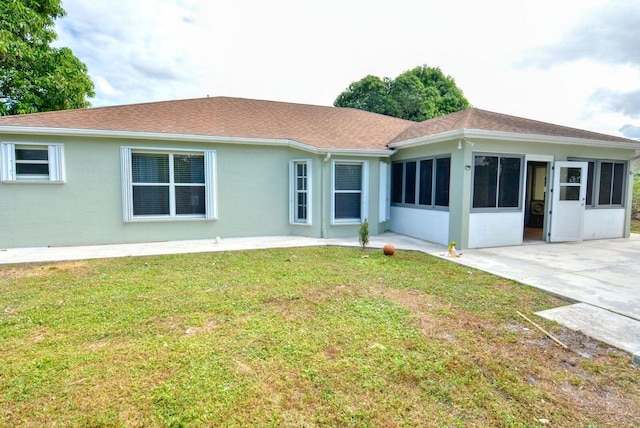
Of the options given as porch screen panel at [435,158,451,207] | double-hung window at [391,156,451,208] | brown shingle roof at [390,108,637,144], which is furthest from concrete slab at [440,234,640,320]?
brown shingle roof at [390,108,637,144]

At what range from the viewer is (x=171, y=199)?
9266 mm

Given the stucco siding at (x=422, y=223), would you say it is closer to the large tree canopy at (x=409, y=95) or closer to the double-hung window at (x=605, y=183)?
the double-hung window at (x=605, y=183)

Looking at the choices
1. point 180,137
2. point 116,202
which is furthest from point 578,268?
point 116,202

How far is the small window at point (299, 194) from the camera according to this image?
10.0 m

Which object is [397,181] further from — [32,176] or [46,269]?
[32,176]

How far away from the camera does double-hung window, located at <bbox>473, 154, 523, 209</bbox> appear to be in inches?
328

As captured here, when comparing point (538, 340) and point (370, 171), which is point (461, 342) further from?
point (370, 171)

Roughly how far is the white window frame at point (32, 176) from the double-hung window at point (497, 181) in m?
10.5

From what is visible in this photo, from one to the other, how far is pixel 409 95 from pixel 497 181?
18.6 meters

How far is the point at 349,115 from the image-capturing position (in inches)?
541

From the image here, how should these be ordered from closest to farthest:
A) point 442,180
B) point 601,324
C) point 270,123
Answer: point 601,324
point 442,180
point 270,123

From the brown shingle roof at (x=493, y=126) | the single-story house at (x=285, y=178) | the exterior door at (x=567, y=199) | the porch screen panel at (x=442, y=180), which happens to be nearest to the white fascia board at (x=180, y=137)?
the single-story house at (x=285, y=178)

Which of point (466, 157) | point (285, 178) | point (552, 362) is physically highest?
point (466, 157)

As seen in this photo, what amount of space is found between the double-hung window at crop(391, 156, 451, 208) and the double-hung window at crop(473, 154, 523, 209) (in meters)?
0.72
